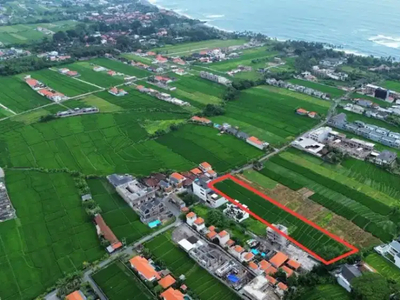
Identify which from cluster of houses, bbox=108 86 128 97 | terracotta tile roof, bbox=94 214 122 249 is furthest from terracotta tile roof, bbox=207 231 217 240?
cluster of houses, bbox=108 86 128 97

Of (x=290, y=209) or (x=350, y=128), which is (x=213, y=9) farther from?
(x=290, y=209)

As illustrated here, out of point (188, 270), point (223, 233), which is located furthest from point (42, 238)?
point (223, 233)

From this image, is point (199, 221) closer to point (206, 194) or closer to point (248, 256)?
point (206, 194)

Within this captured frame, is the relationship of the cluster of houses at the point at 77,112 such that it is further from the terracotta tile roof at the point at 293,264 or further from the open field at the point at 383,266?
the open field at the point at 383,266

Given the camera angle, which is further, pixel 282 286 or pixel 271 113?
pixel 271 113

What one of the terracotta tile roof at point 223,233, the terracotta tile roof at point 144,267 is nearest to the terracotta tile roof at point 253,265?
the terracotta tile roof at point 223,233

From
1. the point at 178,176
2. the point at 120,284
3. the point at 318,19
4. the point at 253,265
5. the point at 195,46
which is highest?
the point at 318,19

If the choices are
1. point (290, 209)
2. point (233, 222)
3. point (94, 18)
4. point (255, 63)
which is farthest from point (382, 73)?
point (94, 18)
